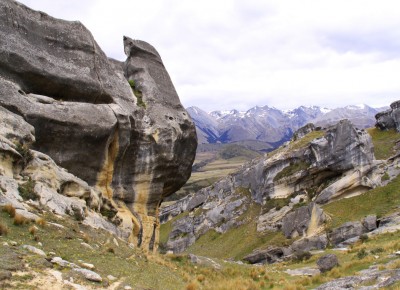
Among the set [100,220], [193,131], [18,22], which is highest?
[18,22]

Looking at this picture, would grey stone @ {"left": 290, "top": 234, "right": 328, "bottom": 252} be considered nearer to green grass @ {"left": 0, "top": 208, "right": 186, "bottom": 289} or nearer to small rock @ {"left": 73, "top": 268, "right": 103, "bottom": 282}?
green grass @ {"left": 0, "top": 208, "right": 186, "bottom": 289}

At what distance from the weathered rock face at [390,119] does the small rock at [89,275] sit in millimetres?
90130

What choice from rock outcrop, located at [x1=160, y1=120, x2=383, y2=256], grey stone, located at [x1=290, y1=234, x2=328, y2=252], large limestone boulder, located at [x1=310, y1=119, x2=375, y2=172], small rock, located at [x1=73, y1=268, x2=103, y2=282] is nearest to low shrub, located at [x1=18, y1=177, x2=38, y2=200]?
small rock, located at [x1=73, y1=268, x2=103, y2=282]

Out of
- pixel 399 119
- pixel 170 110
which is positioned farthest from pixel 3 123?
pixel 399 119

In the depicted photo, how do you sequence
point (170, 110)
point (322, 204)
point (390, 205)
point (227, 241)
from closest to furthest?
point (170, 110), point (390, 205), point (322, 204), point (227, 241)

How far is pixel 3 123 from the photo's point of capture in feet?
83.8

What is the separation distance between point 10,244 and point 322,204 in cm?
5737

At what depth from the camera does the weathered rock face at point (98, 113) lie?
30.9 metres

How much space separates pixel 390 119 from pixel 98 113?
81.2 meters

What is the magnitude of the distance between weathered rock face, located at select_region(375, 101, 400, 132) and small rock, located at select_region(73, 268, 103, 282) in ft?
296

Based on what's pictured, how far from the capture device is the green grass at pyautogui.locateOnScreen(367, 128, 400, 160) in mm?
78625

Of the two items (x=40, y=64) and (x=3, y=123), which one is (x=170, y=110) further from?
(x=3, y=123)

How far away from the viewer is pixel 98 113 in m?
33.6

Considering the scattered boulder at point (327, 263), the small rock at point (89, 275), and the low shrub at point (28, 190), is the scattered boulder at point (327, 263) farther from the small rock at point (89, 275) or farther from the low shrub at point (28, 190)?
the low shrub at point (28, 190)
